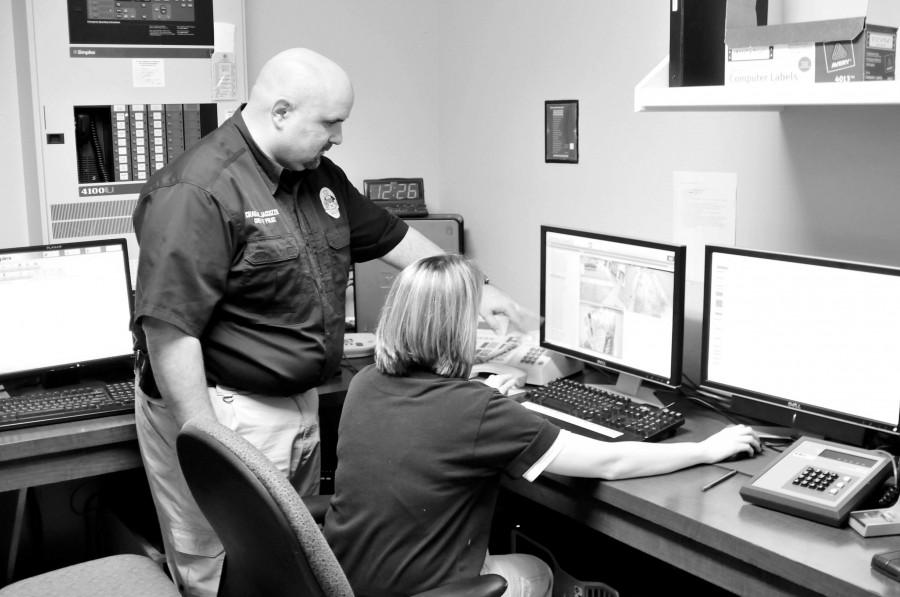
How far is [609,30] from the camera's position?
105 inches

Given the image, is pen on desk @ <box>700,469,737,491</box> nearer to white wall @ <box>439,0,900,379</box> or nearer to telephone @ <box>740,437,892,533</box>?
telephone @ <box>740,437,892,533</box>

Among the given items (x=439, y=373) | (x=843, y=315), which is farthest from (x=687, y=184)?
(x=439, y=373)

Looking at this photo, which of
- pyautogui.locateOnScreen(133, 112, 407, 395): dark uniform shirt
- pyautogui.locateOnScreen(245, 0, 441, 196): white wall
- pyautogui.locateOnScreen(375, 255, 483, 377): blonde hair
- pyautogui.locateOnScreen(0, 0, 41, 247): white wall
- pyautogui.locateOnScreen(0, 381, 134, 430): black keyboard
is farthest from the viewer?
pyautogui.locateOnScreen(245, 0, 441, 196): white wall

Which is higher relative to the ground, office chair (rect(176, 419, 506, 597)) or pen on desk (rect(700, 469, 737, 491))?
office chair (rect(176, 419, 506, 597))

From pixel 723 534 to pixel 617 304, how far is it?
0.78 m

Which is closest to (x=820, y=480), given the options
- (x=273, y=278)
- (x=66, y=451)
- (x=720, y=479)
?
(x=720, y=479)

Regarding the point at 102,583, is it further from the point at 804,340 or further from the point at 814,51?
the point at 814,51

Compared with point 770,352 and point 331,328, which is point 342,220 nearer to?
point 331,328

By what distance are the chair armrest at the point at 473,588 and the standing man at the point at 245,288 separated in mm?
665

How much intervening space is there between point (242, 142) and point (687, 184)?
1.10 metres

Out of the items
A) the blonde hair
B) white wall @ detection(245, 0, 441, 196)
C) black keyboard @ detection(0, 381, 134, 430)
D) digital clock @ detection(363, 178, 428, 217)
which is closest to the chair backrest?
the blonde hair

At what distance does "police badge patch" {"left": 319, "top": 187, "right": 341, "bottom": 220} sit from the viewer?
92.0 inches

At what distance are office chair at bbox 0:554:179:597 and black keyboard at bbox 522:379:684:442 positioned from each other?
872mm

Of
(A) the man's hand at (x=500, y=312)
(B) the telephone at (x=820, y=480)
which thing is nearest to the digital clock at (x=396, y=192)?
(A) the man's hand at (x=500, y=312)
